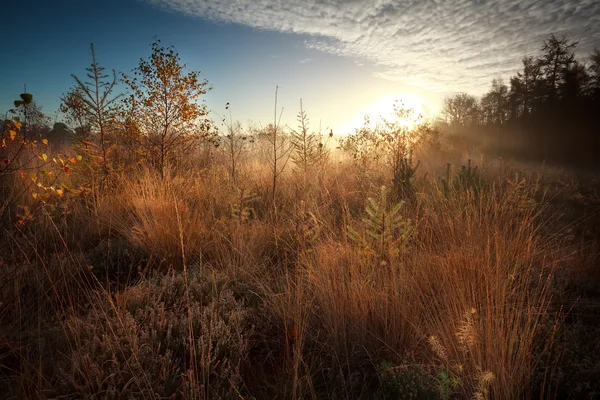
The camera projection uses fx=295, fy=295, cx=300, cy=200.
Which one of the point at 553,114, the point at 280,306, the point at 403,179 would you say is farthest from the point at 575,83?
the point at 280,306

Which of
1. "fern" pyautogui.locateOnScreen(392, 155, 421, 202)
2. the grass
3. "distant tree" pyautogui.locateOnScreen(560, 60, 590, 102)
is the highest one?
"distant tree" pyautogui.locateOnScreen(560, 60, 590, 102)

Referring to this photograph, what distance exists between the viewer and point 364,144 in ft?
33.0

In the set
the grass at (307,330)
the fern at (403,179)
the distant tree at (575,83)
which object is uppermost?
the distant tree at (575,83)

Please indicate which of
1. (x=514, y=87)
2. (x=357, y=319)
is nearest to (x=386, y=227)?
(x=357, y=319)

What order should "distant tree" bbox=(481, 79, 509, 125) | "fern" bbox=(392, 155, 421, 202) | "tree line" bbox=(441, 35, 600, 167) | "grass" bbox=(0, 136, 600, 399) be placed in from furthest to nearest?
"distant tree" bbox=(481, 79, 509, 125)
"tree line" bbox=(441, 35, 600, 167)
"fern" bbox=(392, 155, 421, 202)
"grass" bbox=(0, 136, 600, 399)

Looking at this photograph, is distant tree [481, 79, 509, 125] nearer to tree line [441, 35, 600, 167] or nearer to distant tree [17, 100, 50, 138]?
tree line [441, 35, 600, 167]

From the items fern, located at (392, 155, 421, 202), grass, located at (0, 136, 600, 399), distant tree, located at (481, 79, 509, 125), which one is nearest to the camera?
grass, located at (0, 136, 600, 399)

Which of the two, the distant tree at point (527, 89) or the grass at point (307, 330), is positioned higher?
the distant tree at point (527, 89)

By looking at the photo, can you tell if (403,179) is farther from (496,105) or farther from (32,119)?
(496,105)

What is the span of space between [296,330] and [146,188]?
3.69 m

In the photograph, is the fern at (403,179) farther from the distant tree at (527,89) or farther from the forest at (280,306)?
the distant tree at (527,89)

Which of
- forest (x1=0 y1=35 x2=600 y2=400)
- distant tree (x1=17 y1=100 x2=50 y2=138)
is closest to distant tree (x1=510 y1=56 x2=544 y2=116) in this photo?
forest (x1=0 y1=35 x2=600 y2=400)

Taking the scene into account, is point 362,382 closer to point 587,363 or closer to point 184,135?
point 587,363

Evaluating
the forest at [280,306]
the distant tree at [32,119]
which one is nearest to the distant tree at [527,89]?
the forest at [280,306]
